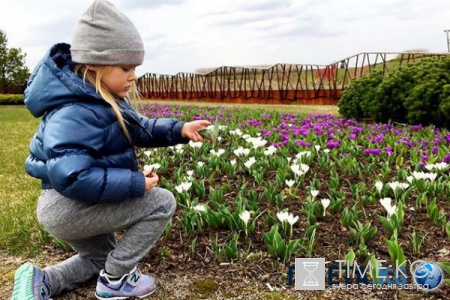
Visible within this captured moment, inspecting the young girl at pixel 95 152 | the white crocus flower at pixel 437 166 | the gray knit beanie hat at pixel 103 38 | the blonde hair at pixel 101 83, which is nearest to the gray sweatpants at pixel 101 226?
the young girl at pixel 95 152

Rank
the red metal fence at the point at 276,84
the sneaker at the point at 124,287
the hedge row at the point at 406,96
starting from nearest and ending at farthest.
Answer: the sneaker at the point at 124,287 < the hedge row at the point at 406,96 < the red metal fence at the point at 276,84

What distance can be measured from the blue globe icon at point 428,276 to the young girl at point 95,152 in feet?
4.80

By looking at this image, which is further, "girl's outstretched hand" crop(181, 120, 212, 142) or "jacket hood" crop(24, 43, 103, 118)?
"girl's outstretched hand" crop(181, 120, 212, 142)

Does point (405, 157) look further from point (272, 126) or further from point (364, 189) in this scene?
point (272, 126)

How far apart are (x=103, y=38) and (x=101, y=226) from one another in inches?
37.2

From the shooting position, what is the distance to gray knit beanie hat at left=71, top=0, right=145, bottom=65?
2.52 metres

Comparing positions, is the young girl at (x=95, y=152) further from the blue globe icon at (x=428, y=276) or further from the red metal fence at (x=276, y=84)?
the red metal fence at (x=276, y=84)

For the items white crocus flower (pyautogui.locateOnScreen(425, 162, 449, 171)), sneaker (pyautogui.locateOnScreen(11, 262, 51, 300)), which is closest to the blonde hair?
sneaker (pyautogui.locateOnScreen(11, 262, 51, 300))

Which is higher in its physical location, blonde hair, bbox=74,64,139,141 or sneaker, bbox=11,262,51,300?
blonde hair, bbox=74,64,139,141

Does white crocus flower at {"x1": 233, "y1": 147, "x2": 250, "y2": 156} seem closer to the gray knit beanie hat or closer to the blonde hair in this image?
the blonde hair

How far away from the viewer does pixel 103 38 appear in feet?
8.27

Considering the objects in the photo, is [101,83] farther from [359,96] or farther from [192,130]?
[359,96]

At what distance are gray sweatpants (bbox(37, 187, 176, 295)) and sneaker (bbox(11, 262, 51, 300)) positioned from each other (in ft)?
0.30

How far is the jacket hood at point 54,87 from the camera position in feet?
8.16
